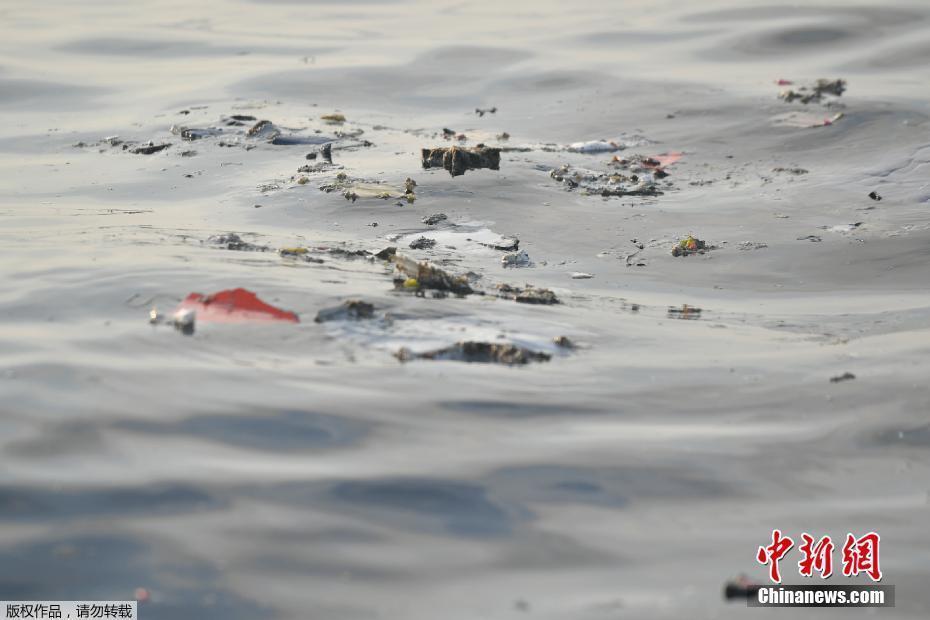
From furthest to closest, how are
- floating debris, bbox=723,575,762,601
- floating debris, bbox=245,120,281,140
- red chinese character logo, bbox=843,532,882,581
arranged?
floating debris, bbox=245,120,281,140 < red chinese character logo, bbox=843,532,882,581 < floating debris, bbox=723,575,762,601

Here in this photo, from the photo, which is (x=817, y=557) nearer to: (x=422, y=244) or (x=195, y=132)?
(x=422, y=244)

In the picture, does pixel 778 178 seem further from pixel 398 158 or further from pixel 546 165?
pixel 398 158

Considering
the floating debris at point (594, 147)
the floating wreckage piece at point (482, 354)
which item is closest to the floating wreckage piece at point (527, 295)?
the floating wreckage piece at point (482, 354)

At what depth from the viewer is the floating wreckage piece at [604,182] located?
541 centimetres

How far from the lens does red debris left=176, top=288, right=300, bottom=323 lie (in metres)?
3.27

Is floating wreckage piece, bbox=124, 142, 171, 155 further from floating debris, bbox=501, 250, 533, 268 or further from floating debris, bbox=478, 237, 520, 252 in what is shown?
floating debris, bbox=501, 250, 533, 268

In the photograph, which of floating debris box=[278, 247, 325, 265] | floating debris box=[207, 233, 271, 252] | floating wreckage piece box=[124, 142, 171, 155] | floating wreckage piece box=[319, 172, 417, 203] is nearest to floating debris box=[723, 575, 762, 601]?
floating debris box=[278, 247, 325, 265]

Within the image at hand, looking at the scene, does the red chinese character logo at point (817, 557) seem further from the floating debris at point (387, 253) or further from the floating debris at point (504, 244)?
the floating debris at point (504, 244)

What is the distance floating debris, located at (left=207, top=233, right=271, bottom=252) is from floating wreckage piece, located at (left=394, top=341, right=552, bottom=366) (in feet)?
3.98

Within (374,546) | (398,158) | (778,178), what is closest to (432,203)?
(398,158)

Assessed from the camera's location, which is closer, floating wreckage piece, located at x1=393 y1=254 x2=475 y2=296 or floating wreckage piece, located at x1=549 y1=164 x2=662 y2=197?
floating wreckage piece, located at x1=393 y1=254 x2=475 y2=296

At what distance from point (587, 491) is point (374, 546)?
1.62ft

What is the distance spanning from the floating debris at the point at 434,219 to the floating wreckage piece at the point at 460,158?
1.63ft

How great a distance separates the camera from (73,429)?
8.49 ft
